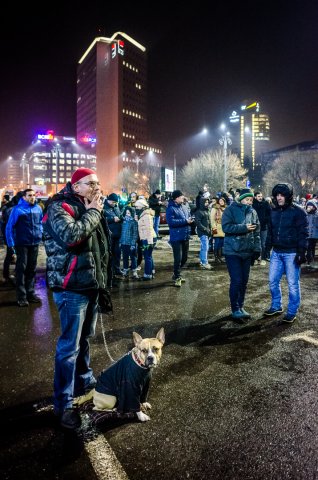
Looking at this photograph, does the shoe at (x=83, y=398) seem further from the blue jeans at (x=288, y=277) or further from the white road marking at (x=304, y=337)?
the blue jeans at (x=288, y=277)

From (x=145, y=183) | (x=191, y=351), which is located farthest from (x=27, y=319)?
(x=145, y=183)

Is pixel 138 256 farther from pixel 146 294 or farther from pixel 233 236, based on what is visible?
pixel 233 236

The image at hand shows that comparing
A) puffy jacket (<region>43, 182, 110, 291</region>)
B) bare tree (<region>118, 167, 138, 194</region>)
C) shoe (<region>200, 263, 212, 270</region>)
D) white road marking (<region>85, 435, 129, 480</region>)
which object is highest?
bare tree (<region>118, 167, 138, 194</region>)

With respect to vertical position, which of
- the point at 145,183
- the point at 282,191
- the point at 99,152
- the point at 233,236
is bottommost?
the point at 233,236

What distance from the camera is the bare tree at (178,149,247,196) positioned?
170ft

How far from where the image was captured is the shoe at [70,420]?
2.93 metres

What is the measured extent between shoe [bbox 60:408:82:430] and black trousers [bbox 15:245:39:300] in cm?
427

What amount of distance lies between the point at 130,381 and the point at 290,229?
13.1 feet

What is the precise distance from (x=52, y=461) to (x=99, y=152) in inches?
5369

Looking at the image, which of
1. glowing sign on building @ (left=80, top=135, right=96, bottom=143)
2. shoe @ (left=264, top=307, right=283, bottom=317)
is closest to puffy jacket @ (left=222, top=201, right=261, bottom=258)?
shoe @ (left=264, top=307, right=283, bottom=317)

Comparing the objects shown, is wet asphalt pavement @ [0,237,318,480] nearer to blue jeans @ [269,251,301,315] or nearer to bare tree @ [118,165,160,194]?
blue jeans @ [269,251,301,315]

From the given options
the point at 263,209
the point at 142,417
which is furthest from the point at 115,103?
the point at 142,417

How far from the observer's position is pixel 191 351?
4.56 metres

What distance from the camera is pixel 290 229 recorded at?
18.8ft
